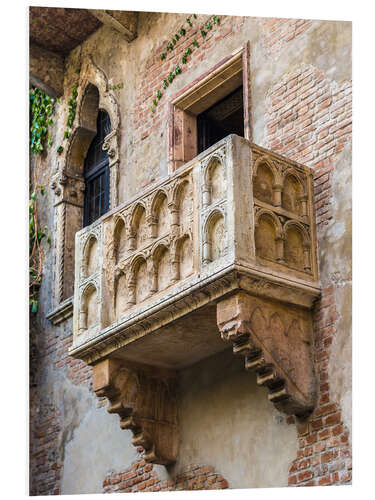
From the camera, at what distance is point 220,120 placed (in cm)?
1012

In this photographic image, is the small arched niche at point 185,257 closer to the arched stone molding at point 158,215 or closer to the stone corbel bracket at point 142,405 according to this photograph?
the arched stone molding at point 158,215

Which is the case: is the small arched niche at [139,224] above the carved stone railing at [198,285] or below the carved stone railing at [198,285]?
above

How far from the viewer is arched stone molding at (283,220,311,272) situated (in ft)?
25.4

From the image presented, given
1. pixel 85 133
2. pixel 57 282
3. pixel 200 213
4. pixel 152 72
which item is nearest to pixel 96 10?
pixel 152 72

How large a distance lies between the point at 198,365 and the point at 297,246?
57.9 inches

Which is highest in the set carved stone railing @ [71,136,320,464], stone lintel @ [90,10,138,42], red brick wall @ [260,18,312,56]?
stone lintel @ [90,10,138,42]

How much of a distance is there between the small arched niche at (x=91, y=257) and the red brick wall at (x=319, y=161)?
1.65 metres

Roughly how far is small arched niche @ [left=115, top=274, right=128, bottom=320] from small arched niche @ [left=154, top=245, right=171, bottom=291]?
16.3 inches

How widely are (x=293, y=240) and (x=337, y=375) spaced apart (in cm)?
106

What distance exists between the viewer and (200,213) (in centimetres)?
771

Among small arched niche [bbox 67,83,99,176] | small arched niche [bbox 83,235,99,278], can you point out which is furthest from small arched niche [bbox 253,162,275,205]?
small arched niche [bbox 67,83,99,176]

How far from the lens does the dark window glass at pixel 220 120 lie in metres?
9.86

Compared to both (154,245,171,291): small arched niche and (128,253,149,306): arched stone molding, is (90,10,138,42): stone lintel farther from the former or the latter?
(154,245,171,291): small arched niche

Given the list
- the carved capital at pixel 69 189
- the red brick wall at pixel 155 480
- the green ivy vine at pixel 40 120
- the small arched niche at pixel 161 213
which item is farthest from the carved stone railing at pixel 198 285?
the green ivy vine at pixel 40 120
